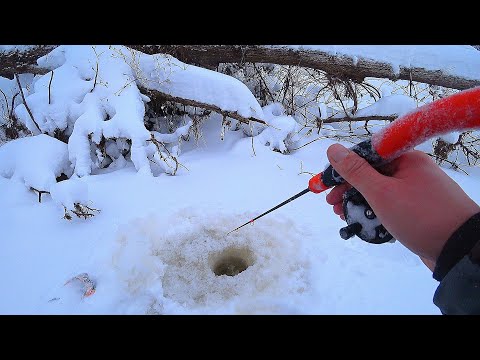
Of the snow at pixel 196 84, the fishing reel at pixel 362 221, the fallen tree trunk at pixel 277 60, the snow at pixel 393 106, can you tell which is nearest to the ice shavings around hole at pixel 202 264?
the fishing reel at pixel 362 221

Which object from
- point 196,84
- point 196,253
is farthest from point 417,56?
point 196,253

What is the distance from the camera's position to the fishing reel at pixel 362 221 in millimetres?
1317

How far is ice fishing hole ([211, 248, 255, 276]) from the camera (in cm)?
→ 212

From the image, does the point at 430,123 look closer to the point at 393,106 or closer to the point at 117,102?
the point at 393,106

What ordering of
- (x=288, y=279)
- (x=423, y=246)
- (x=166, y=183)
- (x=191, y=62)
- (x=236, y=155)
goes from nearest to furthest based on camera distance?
(x=423, y=246), (x=288, y=279), (x=166, y=183), (x=236, y=155), (x=191, y=62)

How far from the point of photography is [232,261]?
2180 millimetres

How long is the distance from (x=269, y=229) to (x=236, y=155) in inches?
35.3

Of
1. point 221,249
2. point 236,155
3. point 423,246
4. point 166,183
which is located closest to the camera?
point 423,246

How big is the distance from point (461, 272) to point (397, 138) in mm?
496

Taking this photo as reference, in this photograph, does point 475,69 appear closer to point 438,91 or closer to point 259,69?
point 438,91

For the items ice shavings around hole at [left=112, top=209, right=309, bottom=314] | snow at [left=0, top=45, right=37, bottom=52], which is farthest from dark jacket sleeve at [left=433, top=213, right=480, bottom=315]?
snow at [left=0, top=45, right=37, bottom=52]

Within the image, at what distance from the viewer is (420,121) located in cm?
117

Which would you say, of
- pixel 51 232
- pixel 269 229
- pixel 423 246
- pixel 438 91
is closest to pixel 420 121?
pixel 423 246

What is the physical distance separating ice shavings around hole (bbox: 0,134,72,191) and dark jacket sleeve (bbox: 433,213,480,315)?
8.00 feet
